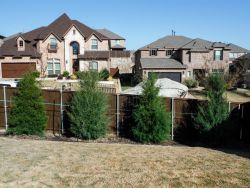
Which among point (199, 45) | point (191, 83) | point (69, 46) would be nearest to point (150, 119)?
point (191, 83)

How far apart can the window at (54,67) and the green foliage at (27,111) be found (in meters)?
27.9

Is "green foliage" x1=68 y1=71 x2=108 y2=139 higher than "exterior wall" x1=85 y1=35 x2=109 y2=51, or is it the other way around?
"exterior wall" x1=85 y1=35 x2=109 y2=51

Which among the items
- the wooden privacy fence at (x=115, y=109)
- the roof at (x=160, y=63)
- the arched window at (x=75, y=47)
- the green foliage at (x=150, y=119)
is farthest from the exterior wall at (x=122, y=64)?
the green foliage at (x=150, y=119)

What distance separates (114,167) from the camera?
9.23 m

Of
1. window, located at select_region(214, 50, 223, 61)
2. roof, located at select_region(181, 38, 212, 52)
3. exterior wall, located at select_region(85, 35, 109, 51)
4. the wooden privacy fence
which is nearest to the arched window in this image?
exterior wall, located at select_region(85, 35, 109, 51)

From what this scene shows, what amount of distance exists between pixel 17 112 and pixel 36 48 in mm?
29541

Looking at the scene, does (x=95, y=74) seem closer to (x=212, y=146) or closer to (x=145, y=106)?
(x=145, y=106)

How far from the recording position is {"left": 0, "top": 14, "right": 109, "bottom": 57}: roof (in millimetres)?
40500

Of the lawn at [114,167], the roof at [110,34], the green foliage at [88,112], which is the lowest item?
the lawn at [114,167]

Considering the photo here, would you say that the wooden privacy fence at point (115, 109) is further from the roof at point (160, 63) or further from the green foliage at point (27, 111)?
the roof at point (160, 63)

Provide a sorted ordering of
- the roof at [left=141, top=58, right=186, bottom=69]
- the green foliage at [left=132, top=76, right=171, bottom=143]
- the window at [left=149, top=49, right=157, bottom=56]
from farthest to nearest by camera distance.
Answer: the window at [left=149, top=49, right=157, bottom=56], the roof at [left=141, top=58, right=186, bottom=69], the green foliage at [left=132, top=76, right=171, bottom=143]

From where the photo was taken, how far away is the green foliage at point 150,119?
14.6m

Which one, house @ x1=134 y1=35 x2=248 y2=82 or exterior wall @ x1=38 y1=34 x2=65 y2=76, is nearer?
exterior wall @ x1=38 y1=34 x2=65 y2=76

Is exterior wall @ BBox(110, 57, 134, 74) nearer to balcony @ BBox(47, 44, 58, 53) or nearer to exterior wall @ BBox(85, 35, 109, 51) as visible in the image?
exterior wall @ BBox(85, 35, 109, 51)
